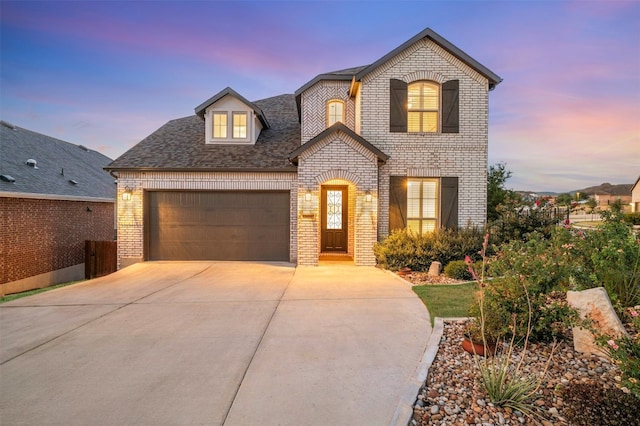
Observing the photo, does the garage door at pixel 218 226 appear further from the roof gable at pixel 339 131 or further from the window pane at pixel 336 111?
the window pane at pixel 336 111

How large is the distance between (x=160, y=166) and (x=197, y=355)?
878cm

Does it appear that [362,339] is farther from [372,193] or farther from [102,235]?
[102,235]

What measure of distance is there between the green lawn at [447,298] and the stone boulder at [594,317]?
128 centimetres

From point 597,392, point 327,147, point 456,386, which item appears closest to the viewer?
point 597,392

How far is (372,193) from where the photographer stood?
10.1 m

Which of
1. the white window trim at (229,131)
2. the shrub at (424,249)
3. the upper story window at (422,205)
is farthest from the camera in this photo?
the white window trim at (229,131)

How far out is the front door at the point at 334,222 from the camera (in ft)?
41.9

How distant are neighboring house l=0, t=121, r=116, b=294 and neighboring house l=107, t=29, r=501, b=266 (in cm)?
408

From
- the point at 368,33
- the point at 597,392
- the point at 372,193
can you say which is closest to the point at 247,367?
the point at 597,392

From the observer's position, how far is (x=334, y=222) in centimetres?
1296

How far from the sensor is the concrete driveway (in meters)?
2.91

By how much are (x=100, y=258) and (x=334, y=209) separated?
32.6 feet

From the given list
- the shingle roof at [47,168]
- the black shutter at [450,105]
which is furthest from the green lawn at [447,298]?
the shingle roof at [47,168]

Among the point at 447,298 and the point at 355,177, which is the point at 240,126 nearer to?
the point at 355,177
